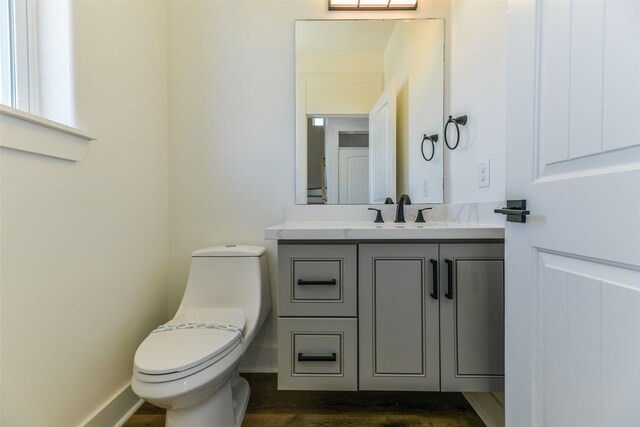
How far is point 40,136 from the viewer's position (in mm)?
917

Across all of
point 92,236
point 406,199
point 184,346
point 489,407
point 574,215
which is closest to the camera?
point 574,215

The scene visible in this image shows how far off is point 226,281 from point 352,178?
0.85 meters

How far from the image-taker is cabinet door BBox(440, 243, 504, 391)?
105cm

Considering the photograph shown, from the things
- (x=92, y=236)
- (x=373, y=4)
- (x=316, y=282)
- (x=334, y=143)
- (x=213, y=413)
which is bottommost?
(x=213, y=413)

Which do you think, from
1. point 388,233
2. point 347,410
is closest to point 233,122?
point 388,233

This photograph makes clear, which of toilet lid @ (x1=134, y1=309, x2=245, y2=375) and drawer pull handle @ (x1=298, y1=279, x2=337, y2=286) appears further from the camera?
drawer pull handle @ (x1=298, y1=279, x2=337, y2=286)

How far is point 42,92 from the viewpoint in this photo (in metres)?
1.06

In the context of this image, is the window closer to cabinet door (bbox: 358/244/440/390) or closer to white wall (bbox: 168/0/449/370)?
white wall (bbox: 168/0/449/370)

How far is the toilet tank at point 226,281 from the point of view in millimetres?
1457

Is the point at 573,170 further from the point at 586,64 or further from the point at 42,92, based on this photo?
the point at 42,92

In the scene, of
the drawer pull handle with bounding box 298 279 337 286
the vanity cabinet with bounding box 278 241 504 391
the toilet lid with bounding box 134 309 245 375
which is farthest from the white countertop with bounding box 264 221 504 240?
the toilet lid with bounding box 134 309 245 375

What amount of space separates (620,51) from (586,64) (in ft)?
0.22

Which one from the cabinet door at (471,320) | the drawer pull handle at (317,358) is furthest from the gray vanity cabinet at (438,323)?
the drawer pull handle at (317,358)

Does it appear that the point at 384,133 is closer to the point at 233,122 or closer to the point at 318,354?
the point at 233,122
